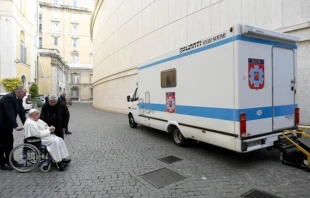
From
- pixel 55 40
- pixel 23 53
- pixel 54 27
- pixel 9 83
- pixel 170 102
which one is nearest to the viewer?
pixel 170 102

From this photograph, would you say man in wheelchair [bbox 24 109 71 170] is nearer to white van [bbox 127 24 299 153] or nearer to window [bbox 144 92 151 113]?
white van [bbox 127 24 299 153]

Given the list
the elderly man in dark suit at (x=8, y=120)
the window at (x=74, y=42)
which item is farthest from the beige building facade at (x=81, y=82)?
the elderly man in dark suit at (x=8, y=120)

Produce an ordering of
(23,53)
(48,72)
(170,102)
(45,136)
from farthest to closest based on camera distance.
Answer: (48,72) < (23,53) < (170,102) < (45,136)

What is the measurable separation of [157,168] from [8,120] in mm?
3350

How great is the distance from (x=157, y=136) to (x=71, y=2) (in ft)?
200

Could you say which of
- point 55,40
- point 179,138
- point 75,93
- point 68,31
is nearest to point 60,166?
point 179,138

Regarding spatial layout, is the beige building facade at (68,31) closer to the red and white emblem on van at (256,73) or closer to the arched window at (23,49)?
the arched window at (23,49)

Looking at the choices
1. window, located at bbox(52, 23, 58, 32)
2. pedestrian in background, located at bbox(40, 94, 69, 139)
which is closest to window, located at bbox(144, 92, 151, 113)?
pedestrian in background, located at bbox(40, 94, 69, 139)

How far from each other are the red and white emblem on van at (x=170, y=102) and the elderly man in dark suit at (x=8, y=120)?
3.86 metres

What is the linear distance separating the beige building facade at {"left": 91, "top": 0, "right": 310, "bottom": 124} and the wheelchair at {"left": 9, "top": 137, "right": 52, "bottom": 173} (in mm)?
8036

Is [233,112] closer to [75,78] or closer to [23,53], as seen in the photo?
[23,53]

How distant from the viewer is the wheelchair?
453cm

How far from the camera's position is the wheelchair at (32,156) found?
4.53 metres

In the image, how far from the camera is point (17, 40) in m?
25.0
